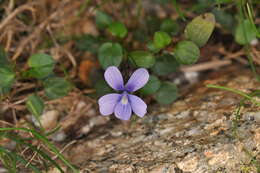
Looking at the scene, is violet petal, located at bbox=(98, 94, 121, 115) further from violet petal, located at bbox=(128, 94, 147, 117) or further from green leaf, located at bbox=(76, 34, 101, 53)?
green leaf, located at bbox=(76, 34, 101, 53)

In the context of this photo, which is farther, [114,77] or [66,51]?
[66,51]

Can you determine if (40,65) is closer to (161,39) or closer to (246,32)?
(161,39)

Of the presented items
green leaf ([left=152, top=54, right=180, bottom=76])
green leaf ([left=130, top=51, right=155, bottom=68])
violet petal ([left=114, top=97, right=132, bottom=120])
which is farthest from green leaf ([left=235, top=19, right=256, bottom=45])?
violet petal ([left=114, top=97, right=132, bottom=120])

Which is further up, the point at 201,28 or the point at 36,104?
the point at 201,28

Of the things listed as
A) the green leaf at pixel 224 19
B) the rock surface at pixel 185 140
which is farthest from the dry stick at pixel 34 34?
the green leaf at pixel 224 19

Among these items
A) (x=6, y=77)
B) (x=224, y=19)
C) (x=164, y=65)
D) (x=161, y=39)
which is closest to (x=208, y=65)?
(x=224, y=19)

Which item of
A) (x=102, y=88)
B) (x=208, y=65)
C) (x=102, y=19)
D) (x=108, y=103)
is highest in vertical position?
(x=102, y=19)

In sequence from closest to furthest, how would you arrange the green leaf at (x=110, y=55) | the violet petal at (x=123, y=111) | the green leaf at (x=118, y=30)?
the violet petal at (x=123, y=111) → the green leaf at (x=110, y=55) → the green leaf at (x=118, y=30)

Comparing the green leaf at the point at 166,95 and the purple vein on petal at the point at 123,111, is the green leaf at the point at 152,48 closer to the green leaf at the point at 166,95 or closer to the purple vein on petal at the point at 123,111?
the green leaf at the point at 166,95
